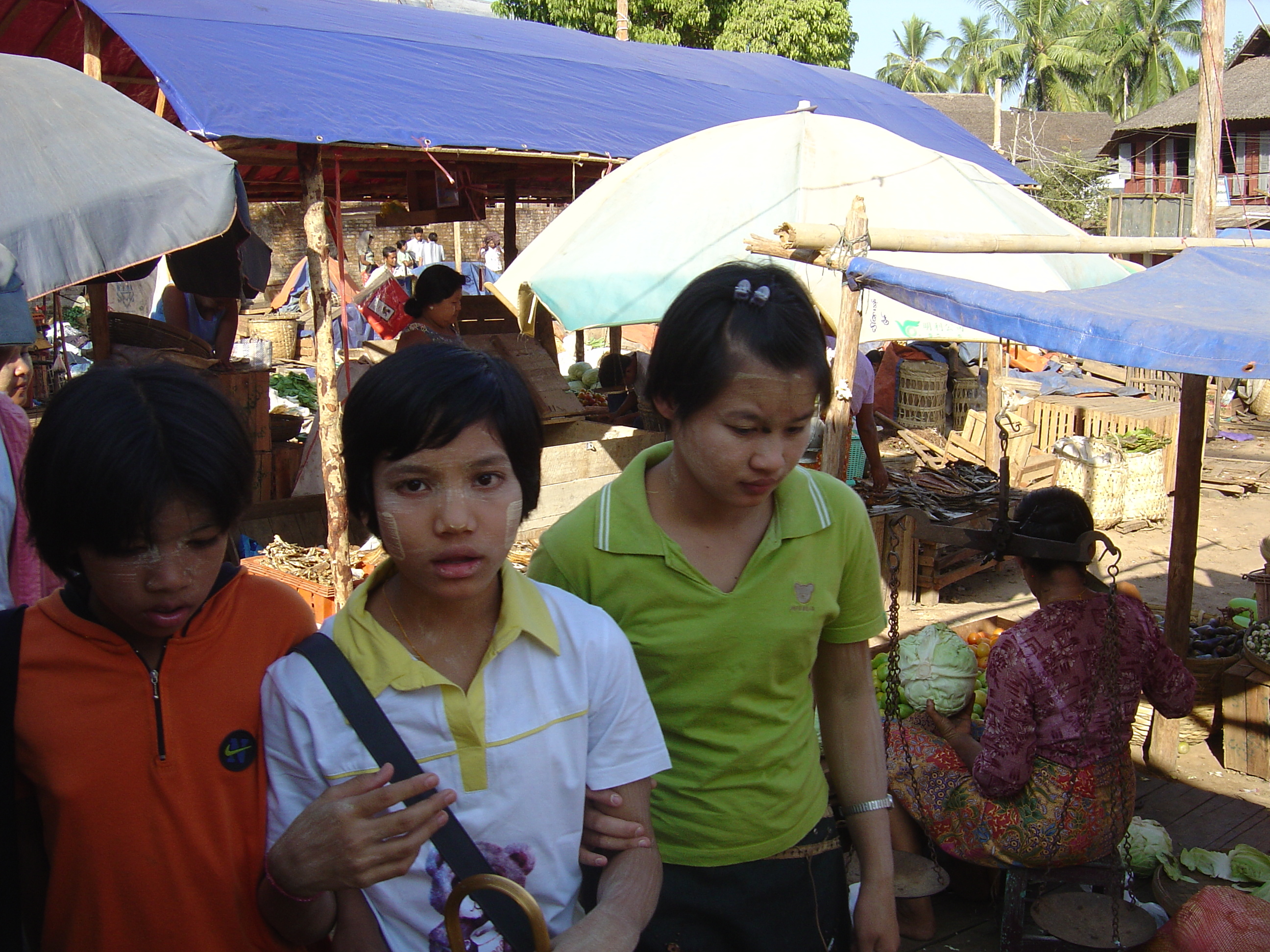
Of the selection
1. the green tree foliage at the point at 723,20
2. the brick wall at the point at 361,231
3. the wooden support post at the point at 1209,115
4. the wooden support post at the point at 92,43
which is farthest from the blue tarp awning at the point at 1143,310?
the green tree foliage at the point at 723,20

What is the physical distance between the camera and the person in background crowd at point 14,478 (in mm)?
1899

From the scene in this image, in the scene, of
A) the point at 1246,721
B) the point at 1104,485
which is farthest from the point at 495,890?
the point at 1104,485

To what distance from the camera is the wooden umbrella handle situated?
3.55 ft

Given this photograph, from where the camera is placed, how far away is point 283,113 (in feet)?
17.3

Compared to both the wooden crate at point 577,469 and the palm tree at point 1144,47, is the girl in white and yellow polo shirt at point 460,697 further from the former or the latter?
the palm tree at point 1144,47

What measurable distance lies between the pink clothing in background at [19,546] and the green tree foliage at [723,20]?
20078mm

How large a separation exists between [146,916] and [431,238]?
18448mm

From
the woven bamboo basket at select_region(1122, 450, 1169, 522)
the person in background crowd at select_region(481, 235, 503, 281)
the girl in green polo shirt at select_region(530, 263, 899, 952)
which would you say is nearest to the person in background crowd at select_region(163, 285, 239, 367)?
the girl in green polo shirt at select_region(530, 263, 899, 952)

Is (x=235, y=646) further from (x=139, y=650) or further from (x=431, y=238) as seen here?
(x=431, y=238)

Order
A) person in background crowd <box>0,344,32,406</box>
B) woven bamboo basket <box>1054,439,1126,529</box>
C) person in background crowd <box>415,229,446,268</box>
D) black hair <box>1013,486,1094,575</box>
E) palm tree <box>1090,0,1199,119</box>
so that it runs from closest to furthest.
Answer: black hair <box>1013,486,1094,575</box> → person in background crowd <box>0,344,32,406</box> → woven bamboo basket <box>1054,439,1126,529</box> → person in background crowd <box>415,229,446,268</box> → palm tree <box>1090,0,1199,119</box>

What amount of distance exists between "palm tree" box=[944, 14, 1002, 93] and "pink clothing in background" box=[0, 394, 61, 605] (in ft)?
167

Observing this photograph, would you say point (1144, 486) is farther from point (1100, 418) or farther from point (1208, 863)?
point (1208, 863)

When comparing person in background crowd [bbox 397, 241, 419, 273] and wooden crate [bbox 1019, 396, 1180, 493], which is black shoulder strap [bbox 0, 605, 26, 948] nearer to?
→ wooden crate [bbox 1019, 396, 1180, 493]

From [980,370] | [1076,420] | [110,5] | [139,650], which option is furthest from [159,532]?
[980,370]
